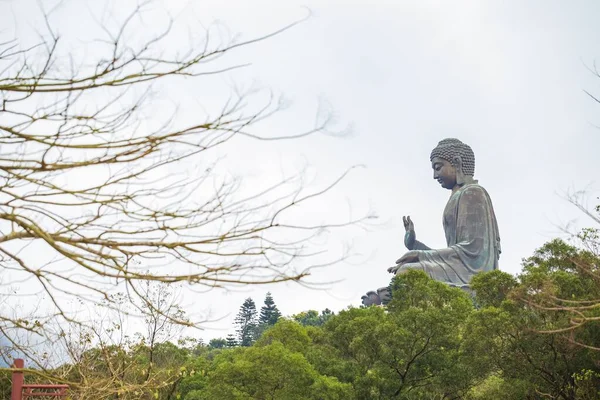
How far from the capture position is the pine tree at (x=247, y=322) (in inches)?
2003

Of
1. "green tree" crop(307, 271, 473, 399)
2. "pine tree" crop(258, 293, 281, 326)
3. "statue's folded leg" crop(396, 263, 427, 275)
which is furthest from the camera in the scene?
"pine tree" crop(258, 293, 281, 326)

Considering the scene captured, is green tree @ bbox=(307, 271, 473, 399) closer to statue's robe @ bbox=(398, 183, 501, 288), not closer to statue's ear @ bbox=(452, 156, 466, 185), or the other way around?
statue's robe @ bbox=(398, 183, 501, 288)

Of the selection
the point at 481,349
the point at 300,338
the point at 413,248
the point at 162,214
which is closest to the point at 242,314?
the point at 413,248

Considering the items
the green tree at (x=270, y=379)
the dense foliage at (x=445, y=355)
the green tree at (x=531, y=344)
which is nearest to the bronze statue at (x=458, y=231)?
the dense foliage at (x=445, y=355)

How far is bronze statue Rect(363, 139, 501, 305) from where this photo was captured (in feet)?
98.9

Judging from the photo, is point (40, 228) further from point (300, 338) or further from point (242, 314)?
point (242, 314)

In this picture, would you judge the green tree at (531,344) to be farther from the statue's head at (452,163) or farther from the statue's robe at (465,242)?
the statue's head at (452,163)

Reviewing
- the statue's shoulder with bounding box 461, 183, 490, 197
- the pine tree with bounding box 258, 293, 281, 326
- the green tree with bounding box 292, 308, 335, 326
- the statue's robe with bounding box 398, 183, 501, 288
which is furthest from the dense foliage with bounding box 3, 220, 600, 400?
the green tree with bounding box 292, 308, 335, 326

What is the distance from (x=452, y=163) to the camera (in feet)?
106

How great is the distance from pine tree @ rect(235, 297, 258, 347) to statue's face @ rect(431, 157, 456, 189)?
862 inches

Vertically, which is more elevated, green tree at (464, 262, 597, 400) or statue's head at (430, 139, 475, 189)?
statue's head at (430, 139, 475, 189)

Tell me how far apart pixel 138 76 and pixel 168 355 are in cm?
1497

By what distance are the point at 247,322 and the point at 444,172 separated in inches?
941

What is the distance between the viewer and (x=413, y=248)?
31672mm
